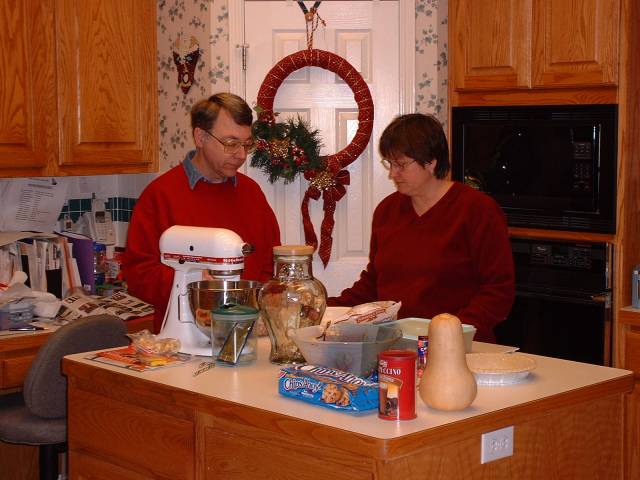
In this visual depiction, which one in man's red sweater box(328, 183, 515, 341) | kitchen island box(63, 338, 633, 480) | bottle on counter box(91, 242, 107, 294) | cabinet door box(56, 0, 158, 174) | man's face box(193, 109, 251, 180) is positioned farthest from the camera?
bottle on counter box(91, 242, 107, 294)

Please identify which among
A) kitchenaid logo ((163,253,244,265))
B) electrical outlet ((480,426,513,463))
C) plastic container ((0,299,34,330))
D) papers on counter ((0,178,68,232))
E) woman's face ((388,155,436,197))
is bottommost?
electrical outlet ((480,426,513,463))

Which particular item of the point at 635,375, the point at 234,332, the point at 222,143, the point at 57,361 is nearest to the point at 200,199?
the point at 222,143

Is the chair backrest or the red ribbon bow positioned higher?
the red ribbon bow

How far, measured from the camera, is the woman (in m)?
2.75

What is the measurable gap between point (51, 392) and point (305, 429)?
1311mm

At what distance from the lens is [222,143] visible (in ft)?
9.57

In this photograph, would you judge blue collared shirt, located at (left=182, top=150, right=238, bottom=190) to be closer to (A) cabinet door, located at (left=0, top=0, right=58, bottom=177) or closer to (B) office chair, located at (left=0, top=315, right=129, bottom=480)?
(B) office chair, located at (left=0, top=315, right=129, bottom=480)

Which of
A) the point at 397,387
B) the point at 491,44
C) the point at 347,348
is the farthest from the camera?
the point at 491,44

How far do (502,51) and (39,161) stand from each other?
1.82 metres

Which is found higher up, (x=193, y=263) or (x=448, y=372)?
(x=193, y=263)

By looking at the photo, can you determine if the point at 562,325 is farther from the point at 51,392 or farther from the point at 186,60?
the point at 186,60

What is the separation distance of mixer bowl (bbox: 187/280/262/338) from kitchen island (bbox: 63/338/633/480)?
0.11m

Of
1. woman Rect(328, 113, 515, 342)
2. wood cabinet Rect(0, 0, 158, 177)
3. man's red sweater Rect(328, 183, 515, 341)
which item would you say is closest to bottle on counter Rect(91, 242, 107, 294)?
wood cabinet Rect(0, 0, 158, 177)

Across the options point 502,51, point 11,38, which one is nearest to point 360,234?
point 502,51
